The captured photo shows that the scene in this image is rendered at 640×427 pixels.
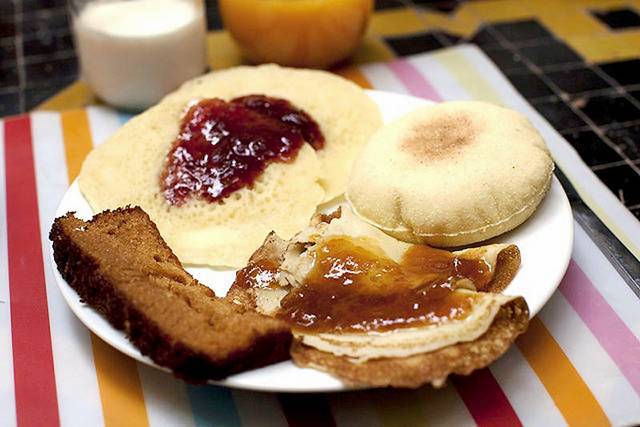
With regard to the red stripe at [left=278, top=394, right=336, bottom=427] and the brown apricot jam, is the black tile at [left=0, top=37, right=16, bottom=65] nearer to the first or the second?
the brown apricot jam

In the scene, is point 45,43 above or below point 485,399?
below

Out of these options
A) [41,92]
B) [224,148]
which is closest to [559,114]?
[224,148]

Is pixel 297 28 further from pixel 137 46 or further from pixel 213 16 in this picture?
pixel 213 16

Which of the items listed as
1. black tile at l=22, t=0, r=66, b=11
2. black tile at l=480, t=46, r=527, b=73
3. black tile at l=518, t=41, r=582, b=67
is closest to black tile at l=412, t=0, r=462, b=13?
black tile at l=480, t=46, r=527, b=73

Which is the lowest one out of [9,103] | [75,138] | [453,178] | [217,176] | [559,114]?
[9,103]

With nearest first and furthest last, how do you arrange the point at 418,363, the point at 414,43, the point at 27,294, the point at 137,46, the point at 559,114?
the point at 418,363
the point at 27,294
the point at 137,46
the point at 559,114
the point at 414,43

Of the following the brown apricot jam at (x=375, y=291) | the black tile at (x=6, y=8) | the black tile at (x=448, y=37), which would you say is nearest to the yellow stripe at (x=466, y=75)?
the black tile at (x=448, y=37)

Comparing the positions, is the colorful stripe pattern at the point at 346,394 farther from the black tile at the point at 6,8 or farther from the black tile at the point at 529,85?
the black tile at the point at 6,8
